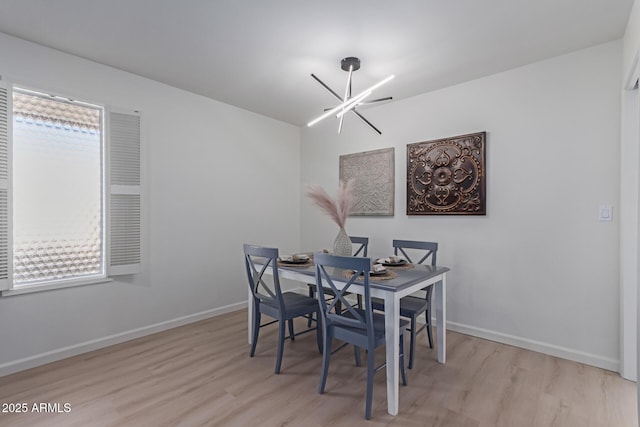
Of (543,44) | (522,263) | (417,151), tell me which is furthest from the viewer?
(417,151)

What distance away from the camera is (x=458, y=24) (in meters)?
2.22

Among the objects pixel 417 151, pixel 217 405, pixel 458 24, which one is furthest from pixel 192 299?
pixel 458 24

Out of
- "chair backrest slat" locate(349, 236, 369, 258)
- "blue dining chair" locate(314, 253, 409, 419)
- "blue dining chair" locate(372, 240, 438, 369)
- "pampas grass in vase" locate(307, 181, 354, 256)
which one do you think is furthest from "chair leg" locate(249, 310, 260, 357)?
"chair backrest slat" locate(349, 236, 369, 258)

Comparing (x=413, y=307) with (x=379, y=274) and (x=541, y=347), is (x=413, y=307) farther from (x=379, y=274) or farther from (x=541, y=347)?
(x=541, y=347)

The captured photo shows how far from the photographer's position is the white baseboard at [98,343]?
7.91ft

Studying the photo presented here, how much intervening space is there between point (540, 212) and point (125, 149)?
3.70 meters

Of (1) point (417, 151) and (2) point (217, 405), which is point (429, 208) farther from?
(2) point (217, 405)

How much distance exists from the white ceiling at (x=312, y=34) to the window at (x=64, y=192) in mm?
530

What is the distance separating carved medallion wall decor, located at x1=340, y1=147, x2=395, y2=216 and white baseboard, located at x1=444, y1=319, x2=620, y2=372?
4.62 feet

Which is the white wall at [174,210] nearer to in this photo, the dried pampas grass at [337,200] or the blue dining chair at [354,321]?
the dried pampas grass at [337,200]

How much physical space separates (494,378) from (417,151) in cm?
217

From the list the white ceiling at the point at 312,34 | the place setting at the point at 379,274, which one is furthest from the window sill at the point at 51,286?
the place setting at the point at 379,274

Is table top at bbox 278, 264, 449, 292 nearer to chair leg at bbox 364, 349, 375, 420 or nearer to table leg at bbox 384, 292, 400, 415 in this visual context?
table leg at bbox 384, 292, 400, 415

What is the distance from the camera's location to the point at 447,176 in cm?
322
